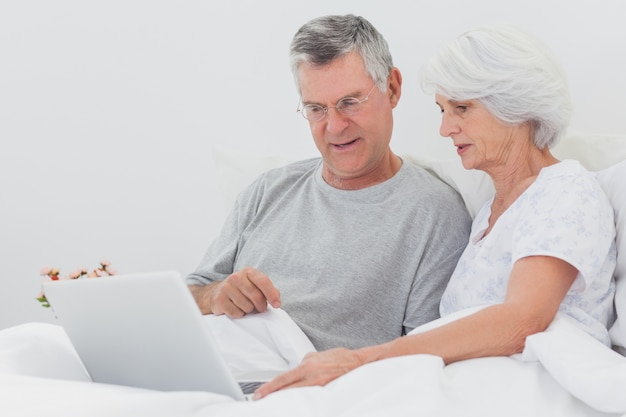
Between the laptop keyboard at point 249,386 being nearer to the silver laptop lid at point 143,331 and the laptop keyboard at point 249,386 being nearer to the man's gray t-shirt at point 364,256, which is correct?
the man's gray t-shirt at point 364,256

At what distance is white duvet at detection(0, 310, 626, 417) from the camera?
1.17 meters

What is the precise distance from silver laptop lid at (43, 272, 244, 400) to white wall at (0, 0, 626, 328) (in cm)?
145

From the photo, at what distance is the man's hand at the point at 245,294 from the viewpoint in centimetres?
179

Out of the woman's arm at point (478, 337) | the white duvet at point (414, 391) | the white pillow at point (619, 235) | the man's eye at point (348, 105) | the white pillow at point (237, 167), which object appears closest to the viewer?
the white duvet at point (414, 391)

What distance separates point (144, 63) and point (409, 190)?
1.40m

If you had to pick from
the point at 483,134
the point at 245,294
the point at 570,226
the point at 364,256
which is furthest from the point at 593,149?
the point at 245,294

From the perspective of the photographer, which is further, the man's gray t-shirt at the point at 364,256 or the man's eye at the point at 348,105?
the man's eye at the point at 348,105

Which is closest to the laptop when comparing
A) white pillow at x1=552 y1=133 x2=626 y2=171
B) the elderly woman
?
the elderly woman

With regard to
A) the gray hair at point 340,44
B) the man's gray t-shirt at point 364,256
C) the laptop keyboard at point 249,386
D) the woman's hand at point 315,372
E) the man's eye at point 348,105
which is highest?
the gray hair at point 340,44

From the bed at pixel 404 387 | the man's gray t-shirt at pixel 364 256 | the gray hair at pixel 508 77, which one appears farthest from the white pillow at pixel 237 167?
the bed at pixel 404 387

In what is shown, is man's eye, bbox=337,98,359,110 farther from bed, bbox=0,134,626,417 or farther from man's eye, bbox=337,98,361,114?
bed, bbox=0,134,626,417

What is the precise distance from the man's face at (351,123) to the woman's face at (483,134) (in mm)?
299

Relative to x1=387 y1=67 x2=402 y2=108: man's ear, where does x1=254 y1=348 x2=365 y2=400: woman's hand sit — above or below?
below

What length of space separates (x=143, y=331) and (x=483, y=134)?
843mm
